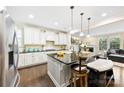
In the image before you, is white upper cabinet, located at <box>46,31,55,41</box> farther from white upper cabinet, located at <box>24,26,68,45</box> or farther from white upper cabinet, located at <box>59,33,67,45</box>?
white upper cabinet, located at <box>59,33,67,45</box>

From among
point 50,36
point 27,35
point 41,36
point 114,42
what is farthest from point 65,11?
point 50,36

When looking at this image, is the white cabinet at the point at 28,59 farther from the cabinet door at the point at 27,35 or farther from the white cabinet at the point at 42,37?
the white cabinet at the point at 42,37

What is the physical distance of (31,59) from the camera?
4.70m

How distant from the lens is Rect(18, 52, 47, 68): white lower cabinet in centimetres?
426

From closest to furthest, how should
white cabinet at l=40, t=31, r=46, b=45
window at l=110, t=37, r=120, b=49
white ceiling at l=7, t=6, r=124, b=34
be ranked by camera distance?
1. white ceiling at l=7, t=6, r=124, b=34
2. window at l=110, t=37, r=120, b=49
3. white cabinet at l=40, t=31, r=46, b=45

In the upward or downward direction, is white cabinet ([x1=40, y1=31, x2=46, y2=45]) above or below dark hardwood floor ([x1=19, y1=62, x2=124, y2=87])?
above

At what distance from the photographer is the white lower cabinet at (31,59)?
168 inches

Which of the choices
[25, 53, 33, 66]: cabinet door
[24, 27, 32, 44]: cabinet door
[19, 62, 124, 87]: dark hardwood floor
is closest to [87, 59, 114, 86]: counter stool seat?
[19, 62, 124, 87]: dark hardwood floor

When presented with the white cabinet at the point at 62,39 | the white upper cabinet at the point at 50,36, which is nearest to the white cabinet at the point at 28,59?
the white upper cabinet at the point at 50,36

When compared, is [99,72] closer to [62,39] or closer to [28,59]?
[28,59]

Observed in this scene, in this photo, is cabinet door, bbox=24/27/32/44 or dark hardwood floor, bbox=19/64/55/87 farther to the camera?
cabinet door, bbox=24/27/32/44
